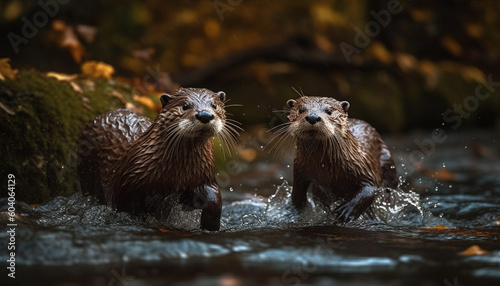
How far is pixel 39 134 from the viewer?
511 cm

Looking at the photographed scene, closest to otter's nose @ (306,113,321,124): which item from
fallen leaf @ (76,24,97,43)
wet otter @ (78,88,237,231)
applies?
wet otter @ (78,88,237,231)

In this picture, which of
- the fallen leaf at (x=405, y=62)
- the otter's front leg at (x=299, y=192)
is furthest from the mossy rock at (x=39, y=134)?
the fallen leaf at (x=405, y=62)

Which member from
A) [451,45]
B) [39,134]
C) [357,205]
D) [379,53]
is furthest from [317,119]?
[451,45]

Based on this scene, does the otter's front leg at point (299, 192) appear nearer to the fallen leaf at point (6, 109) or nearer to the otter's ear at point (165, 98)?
the otter's ear at point (165, 98)

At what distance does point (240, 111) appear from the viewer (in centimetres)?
962

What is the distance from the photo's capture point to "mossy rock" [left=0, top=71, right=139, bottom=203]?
493 cm

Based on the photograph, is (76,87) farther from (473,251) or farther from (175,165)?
(473,251)

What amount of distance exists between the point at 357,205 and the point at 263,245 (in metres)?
1.28

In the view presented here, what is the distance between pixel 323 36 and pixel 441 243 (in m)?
7.19

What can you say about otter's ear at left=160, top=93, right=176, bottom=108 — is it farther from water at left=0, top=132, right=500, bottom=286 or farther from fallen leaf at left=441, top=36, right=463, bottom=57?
fallen leaf at left=441, top=36, right=463, bottom=57

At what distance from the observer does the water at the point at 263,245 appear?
3.04 m

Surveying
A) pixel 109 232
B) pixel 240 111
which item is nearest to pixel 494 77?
pixel 240 111

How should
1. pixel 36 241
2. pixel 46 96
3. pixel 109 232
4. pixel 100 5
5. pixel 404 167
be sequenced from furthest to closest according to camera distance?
pixel 100 5 → pixel 404 167 → pixel 46 96 → pixel 109 232 → pixel 36 241

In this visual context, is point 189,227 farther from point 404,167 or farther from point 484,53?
point 484,53
